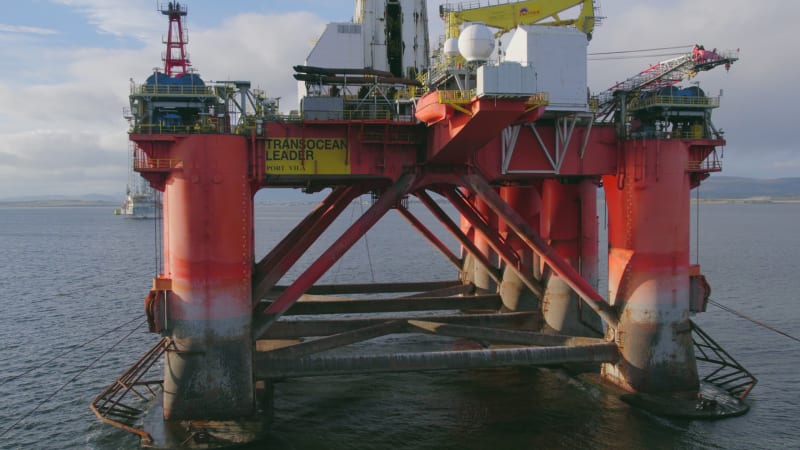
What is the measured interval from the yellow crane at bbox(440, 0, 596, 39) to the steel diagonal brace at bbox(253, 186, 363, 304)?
7.64 meters

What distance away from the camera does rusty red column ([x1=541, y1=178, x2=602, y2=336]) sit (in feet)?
89.5

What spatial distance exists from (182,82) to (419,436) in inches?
523

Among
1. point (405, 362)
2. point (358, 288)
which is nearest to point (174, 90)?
point (405, 362)

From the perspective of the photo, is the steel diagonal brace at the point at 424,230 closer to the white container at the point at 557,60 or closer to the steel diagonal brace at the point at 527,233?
the steel diagonal brace at the point at 527,233

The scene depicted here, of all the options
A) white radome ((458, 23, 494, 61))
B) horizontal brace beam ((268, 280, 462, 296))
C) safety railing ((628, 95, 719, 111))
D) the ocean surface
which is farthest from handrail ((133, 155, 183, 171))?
safety railing ((628, 95, 719, 111))

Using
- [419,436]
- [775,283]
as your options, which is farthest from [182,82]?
[775,283]

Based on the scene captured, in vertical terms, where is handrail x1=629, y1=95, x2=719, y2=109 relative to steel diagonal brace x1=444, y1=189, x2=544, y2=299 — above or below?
above

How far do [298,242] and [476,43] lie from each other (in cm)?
986

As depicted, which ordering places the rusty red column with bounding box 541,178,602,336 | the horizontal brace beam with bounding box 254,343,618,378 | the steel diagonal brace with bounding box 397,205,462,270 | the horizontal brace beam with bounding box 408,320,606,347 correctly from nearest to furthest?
the horizontal brace beam with bounding box 254,343,618,378 → the horizontal brace beam with bounding box 408,320,606,347 → the rusty red column with bounding box 541,178,602,336 → the steel diagonal brace with bounding box 397,205,462,270

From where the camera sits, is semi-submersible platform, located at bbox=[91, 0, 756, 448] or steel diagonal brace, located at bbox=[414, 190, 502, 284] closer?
semi-submersible platform, located at bbox=[91, 0, 756, 448]

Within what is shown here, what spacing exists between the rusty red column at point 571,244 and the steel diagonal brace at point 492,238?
0.91m

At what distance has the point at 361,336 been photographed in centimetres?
2338

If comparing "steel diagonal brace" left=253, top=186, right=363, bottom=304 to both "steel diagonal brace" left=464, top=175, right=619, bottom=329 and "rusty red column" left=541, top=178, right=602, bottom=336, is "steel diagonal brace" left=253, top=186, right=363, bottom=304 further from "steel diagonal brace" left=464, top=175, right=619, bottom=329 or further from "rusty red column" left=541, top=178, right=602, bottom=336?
"rusty red column" left=541, top=178, right=602, bottom=336

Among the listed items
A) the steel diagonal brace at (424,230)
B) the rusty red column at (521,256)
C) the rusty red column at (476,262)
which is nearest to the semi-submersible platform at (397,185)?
the steel diagonal brace at (424,230)
